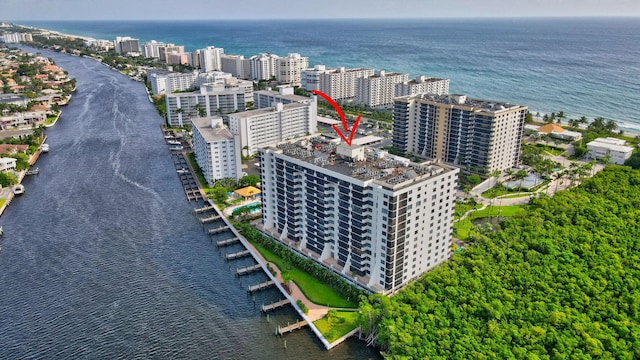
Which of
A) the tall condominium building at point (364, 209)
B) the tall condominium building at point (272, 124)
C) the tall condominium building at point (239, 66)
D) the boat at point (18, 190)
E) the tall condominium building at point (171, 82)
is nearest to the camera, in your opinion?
the tall condominium building at point (364, 209)

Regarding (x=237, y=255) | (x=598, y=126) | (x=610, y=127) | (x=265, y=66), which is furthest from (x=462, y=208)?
(x=265, y=66)

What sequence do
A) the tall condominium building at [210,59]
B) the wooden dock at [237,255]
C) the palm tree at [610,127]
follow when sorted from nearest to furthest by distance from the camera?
the wooden dock at [237,255]
the palm tree at [610,127]
the tall condominium building at [210,59]

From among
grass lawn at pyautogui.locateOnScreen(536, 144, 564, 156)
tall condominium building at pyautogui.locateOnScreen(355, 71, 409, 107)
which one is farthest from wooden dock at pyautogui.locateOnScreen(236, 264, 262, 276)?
tall condominium building at pyautogui.locateOnScreen(355, 71, 409, 107)

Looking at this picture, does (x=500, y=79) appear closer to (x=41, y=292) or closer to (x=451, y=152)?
(x=451, y=152)

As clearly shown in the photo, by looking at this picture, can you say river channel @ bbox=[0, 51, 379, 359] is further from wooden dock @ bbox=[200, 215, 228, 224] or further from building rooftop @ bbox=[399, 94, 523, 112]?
building rooftop @ bbox=[399, 94, 523, 112]

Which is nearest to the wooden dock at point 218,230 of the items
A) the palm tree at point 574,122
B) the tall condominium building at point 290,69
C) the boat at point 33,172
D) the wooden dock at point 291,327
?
the wooden dock at point 291,327

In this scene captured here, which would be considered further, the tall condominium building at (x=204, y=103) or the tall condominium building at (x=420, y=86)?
the tall condominium building at (x=420, y=86)

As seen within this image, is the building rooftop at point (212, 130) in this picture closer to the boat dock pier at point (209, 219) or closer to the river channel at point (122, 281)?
the river channel at point (122, 281)

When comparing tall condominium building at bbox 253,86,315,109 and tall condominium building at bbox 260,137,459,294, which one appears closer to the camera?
tall condominium building at bbox 260,137,459,294
